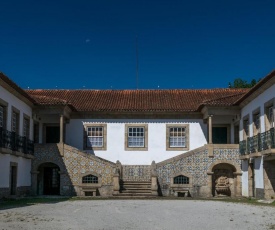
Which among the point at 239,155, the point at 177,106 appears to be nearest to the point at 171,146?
the point at 177,106

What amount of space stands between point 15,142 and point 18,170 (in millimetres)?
1737

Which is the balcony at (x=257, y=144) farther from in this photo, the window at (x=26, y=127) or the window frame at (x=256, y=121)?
the window at (x=26, y=127)

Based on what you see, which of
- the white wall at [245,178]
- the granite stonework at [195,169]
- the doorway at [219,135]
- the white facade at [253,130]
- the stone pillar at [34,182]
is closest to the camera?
the white facade at [253,130]

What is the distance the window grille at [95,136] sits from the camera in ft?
86.8

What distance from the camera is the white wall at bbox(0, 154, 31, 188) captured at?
64.9 feet

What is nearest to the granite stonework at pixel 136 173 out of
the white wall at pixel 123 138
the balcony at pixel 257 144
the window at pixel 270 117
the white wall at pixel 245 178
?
the white wall at pixel 123 138

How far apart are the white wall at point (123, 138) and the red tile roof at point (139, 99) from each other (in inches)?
29.8

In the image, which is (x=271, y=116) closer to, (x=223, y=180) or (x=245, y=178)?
(x=245, y=178)

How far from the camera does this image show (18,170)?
72.1 ft

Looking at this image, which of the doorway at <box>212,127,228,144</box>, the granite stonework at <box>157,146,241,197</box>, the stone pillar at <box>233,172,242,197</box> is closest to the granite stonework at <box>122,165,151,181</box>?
the granite stonework at <box>157,146,241,197</box>

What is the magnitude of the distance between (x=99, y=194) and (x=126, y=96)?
713 cm

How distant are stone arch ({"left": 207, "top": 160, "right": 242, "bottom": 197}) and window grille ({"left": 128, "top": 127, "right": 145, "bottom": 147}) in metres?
4.31

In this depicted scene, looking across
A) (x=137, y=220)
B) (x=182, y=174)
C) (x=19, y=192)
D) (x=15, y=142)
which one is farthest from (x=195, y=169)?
(x=137, y=220)

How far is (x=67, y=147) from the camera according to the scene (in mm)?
23953
